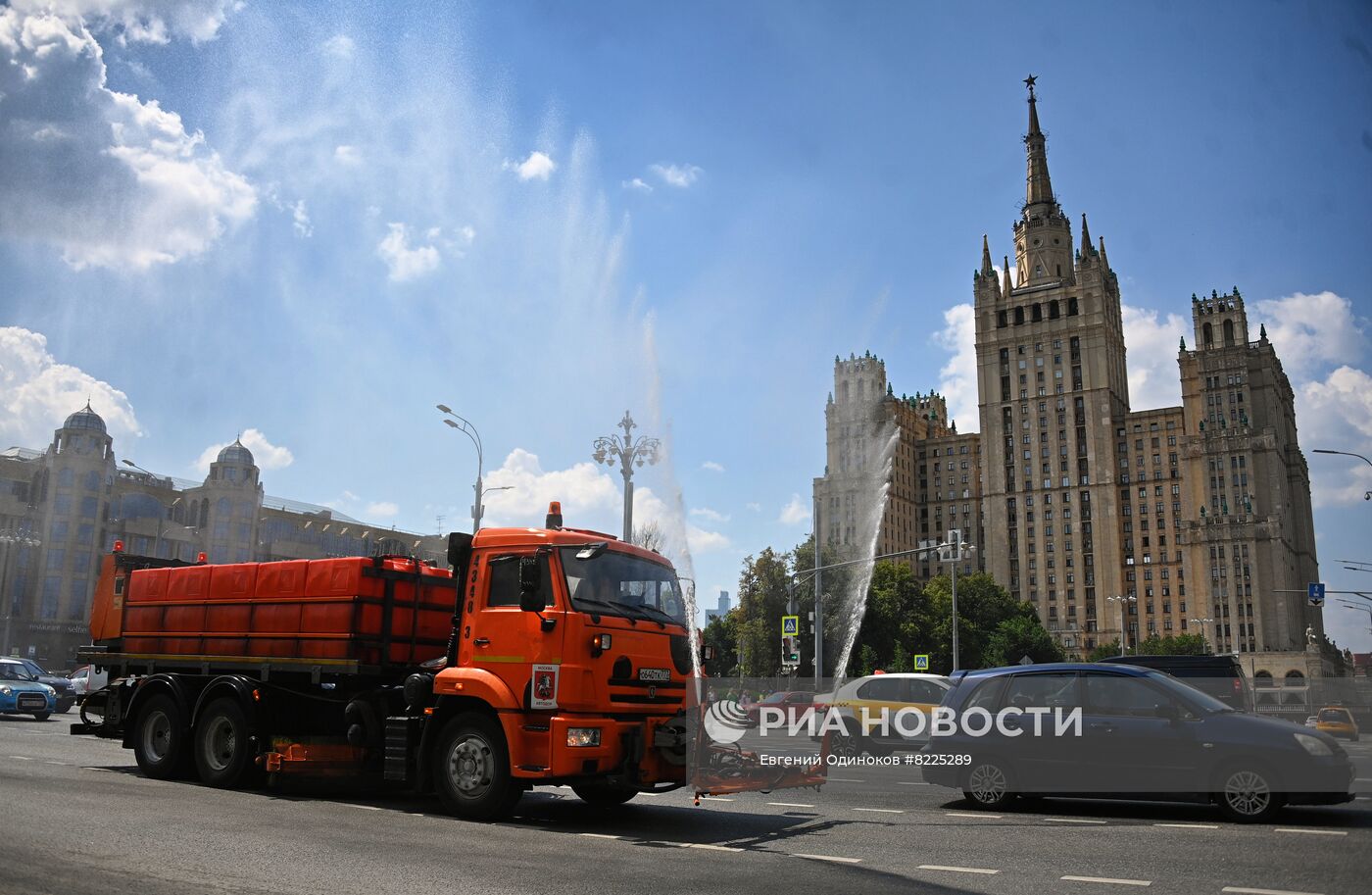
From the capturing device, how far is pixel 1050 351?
474 feet

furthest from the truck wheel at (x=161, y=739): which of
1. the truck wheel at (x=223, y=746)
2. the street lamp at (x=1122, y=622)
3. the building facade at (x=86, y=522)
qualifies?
the street lamp at (x=1122, y=622)

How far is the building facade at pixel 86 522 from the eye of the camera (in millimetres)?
69312

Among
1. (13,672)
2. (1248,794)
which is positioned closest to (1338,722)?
(1248,794)

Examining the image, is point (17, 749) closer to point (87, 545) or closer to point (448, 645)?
point (448, 645)

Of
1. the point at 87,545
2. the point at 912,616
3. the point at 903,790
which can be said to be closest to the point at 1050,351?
the point at 912,616

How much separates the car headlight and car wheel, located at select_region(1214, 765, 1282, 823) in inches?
17.6

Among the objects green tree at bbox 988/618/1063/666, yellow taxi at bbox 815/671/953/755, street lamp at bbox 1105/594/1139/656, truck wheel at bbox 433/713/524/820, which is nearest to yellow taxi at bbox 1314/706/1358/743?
yellow taxi at bbox 815/671/953/755

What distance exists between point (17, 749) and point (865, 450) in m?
46.6

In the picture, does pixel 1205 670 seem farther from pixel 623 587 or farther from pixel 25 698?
pixel 25 698

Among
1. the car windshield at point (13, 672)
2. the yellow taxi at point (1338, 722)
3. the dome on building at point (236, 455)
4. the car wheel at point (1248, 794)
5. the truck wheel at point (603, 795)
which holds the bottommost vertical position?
the yellow taxi at point (1338, 722)

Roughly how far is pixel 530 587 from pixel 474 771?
2022mm

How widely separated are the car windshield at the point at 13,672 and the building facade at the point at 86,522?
3468cm

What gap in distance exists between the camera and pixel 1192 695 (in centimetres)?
1043

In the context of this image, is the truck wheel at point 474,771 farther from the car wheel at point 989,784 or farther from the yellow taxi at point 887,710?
the yellow taxi at point 887,710
